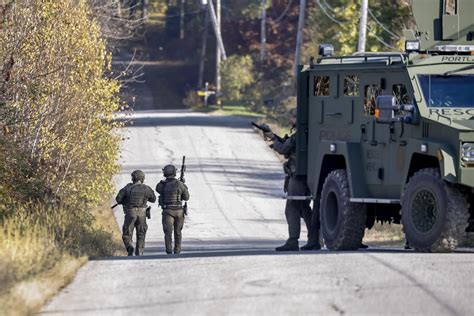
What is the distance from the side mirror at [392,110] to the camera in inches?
607

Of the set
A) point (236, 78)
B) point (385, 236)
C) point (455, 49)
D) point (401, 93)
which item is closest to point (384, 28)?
point (385, 236)

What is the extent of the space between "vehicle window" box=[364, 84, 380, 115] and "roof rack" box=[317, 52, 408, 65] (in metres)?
0.36

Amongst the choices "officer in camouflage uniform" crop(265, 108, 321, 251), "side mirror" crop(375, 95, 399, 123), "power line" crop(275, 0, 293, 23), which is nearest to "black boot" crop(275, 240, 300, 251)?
"officer in camouflage uniform" crop(265, 108, 321, 251)

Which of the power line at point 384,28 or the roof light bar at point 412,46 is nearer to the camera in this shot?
the roof light bar at point 412,46

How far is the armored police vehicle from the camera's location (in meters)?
14.8

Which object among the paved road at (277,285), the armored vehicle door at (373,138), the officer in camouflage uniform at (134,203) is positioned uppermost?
the armored vehicle door at (373,138)

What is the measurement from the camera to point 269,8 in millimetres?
82750

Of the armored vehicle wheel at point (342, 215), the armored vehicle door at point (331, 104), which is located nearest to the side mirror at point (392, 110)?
the armored vehicle door at point (331, 104)

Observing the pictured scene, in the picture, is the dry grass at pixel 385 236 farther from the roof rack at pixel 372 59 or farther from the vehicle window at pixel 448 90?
the vehicle window at pixel 448 90

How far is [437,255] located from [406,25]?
34.6 metres

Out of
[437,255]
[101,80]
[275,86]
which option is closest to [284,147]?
[437,255]

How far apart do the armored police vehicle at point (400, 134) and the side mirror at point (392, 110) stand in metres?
0.01

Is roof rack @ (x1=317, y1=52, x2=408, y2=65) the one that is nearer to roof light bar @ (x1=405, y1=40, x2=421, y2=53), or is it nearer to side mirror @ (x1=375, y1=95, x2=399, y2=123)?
roof light bar @ (x1=405, y1=40, x2=421, y2=53)

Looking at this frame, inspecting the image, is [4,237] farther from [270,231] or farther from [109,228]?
[270,231]
